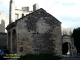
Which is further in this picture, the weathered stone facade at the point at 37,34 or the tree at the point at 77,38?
the tree at the point at 77,38

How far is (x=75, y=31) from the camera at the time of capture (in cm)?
5588

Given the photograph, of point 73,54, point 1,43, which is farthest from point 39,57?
point 1,43

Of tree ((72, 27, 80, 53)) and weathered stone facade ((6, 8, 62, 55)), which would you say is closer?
weathered stone facade ((6, 8, 62, 55))

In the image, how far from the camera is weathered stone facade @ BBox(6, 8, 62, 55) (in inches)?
1288

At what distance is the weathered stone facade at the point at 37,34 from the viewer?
32.7 meters

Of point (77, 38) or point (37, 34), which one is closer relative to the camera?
point (37, 34)

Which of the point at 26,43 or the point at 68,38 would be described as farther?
the point at 68,38

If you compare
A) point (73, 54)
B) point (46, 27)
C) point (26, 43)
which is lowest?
point (73, 54)

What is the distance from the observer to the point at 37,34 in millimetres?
33750

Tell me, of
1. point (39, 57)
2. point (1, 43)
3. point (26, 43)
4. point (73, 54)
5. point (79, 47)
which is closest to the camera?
point (39, 57)

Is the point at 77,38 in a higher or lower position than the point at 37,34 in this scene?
lower

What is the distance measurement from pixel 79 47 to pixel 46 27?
2119 centimetres

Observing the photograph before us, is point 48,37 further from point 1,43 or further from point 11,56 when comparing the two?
point 1,43

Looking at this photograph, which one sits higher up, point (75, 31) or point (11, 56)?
point (75, 31)
